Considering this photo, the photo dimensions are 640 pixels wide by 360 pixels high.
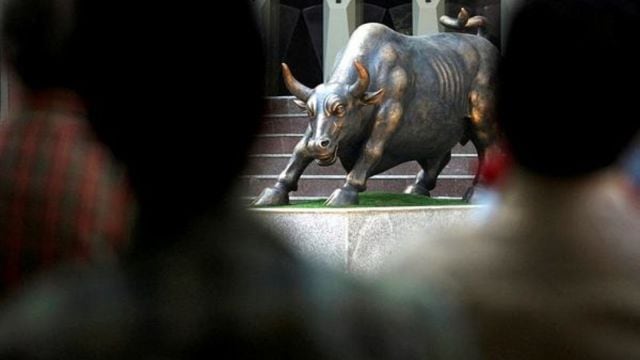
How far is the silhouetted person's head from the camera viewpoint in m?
1.76

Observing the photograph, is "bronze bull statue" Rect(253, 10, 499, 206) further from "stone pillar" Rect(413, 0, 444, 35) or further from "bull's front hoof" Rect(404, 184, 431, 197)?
"stone pillar" Rect(413, 0, 444, 35)

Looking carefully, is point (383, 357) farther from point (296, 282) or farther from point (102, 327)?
point (102, 327)

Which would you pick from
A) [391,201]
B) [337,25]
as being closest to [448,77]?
[391,201]

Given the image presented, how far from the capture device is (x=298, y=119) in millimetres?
12180

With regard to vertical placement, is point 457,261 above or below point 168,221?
below

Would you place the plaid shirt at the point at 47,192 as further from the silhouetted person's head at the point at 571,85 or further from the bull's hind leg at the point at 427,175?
the bull's hind leg at the point at 427,175

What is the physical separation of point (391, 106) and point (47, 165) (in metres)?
5.34

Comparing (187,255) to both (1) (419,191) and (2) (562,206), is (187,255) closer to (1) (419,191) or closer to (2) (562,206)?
(2) (562,206)

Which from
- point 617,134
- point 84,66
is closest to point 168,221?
point 84,66

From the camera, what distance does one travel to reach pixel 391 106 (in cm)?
718

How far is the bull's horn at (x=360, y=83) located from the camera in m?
6.79

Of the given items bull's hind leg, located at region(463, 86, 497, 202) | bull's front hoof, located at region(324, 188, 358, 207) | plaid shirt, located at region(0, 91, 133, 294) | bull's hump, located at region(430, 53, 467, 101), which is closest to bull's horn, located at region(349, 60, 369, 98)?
bull's front hoof, located at region(324, 188, 358, 207)

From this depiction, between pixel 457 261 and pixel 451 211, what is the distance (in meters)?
5.15

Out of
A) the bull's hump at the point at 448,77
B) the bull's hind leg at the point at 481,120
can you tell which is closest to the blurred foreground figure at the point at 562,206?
the bull's hump at the point at 448,77
